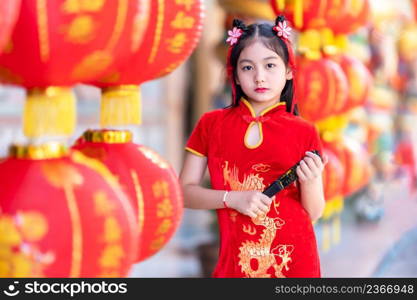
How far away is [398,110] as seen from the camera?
15.1 feet

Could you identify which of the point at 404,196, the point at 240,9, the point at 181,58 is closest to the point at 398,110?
the point at 404,196

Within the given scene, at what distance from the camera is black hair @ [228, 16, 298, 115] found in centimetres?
105

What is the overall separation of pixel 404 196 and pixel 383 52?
2.01 meters

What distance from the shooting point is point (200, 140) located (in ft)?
3.65

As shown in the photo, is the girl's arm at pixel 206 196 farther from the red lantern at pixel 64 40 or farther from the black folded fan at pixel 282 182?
the red lantern at pixel 64 40

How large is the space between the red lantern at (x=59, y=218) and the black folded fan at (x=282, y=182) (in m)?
0.24

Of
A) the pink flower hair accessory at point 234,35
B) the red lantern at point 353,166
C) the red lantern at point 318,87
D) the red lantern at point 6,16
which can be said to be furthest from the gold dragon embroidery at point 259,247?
the red lantern at point 353,166

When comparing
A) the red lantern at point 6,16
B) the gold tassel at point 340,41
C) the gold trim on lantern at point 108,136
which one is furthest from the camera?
the gold tassel at point 340,41

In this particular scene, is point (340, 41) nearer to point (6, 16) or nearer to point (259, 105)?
point (259, 105)

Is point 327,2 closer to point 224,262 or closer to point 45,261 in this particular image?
point 224,262

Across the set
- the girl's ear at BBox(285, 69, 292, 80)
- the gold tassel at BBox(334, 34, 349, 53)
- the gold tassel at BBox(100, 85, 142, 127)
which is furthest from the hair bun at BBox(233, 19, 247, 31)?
the gold tassel at BBox(334, 34, 349, 53)

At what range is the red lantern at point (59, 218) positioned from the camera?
79 centimetres

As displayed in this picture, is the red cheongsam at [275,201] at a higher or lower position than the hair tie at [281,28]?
lower

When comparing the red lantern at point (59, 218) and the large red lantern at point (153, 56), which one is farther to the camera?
the large red lantern at point (153, 56)
